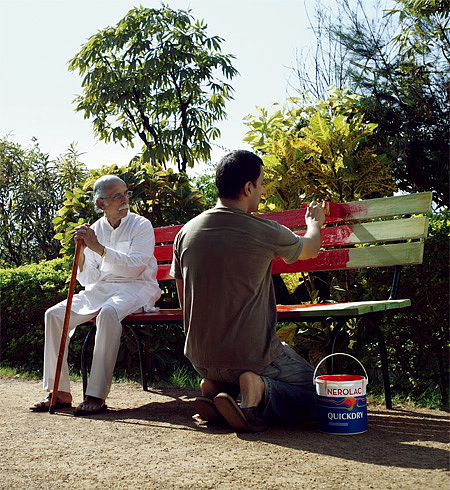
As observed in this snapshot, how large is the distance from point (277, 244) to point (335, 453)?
109 centimetres

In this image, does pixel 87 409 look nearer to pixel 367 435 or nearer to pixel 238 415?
pixel 238 415

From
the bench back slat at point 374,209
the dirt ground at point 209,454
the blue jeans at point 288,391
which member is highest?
the bench back slat at point 374,209

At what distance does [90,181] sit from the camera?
636 centimetres

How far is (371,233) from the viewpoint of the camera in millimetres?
4359

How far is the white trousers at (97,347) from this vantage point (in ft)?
14.0

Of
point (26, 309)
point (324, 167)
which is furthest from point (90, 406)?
point (26, 309)

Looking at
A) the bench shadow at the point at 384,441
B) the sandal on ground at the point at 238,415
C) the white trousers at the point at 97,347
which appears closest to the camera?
the bench shadow at the point at 384,441

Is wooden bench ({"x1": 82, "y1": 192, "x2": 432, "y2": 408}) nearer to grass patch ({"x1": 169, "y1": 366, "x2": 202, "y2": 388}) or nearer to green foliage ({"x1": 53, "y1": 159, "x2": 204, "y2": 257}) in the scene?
grass patch ({"x1": 169, "y1": 366, "x2": 202, "y2": 388})

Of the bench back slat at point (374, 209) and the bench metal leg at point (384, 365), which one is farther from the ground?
the bench back slat at point (374, 209)

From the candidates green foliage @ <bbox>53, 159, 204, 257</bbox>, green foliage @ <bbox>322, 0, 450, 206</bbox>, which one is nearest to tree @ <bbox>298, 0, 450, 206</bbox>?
green foliage @ <bbox>322, 0, 450, 206</bbox>

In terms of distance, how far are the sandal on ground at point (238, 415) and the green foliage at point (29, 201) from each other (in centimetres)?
1531

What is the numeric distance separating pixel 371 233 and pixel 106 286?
1925 mm

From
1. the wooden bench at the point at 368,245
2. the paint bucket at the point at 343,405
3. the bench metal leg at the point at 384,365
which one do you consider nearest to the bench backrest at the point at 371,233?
the wooden bench at the point at 368,245

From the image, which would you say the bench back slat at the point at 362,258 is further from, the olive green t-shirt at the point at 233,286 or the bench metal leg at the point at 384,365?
the olive green t-shirt at the point at 233,286
